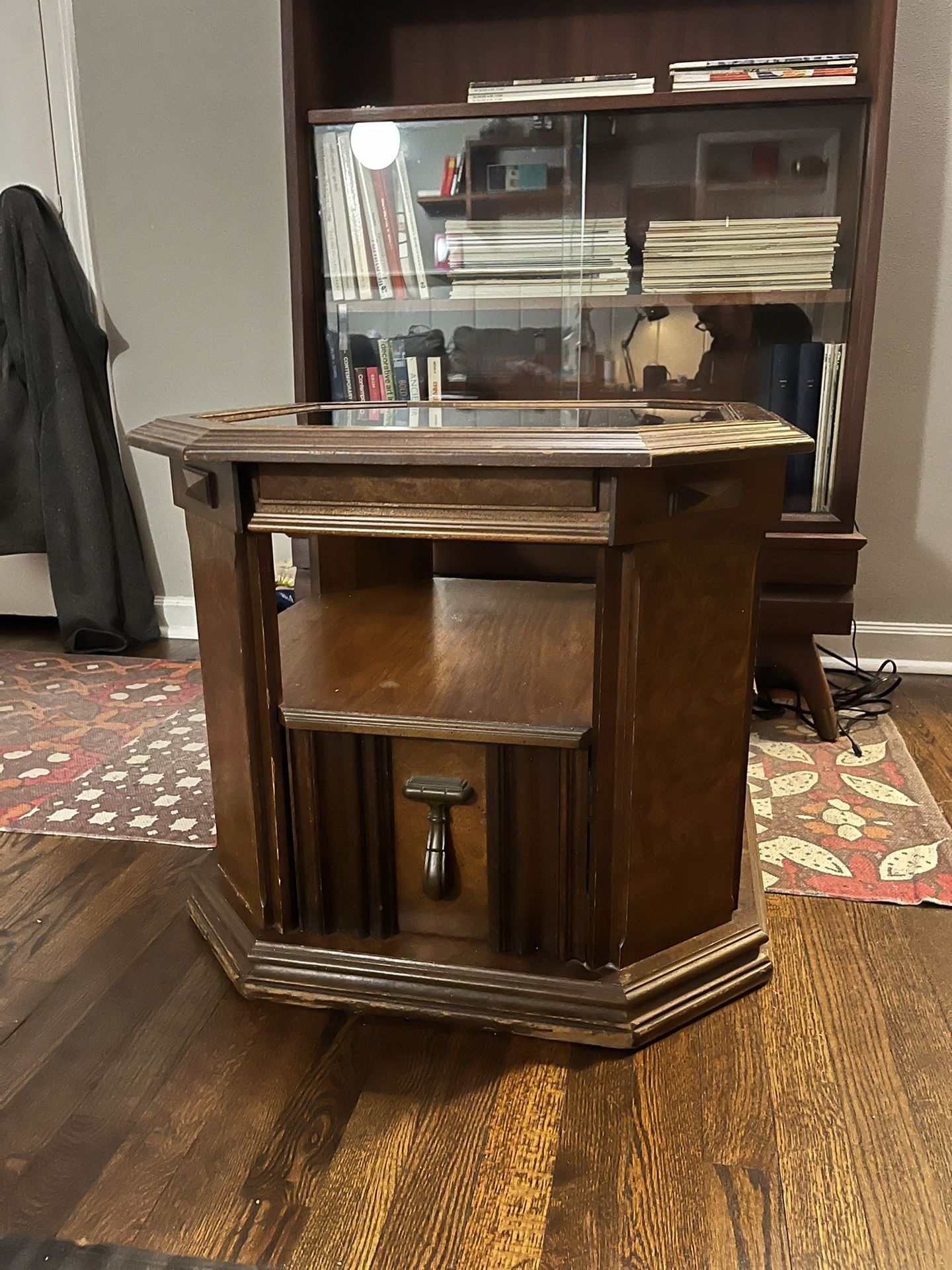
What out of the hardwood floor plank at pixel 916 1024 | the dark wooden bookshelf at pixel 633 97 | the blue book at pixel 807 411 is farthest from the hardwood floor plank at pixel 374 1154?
the blue book at pixel 807 411

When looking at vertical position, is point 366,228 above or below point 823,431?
above

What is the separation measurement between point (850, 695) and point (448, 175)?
1446 mm

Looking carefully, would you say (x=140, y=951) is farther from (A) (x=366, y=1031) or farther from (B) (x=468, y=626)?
(B) (x=468, y=626)

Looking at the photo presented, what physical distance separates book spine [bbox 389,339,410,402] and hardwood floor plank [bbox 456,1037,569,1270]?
56.9 inches

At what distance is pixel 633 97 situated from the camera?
1940 mm

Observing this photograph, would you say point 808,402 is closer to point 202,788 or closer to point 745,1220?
point 202,788

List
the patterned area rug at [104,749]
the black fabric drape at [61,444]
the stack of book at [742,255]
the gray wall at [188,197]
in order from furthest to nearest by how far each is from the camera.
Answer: the black fabric drape at [61,444] < the gray wall at [188,197] < the stack of book at [742,255] < the patterned area rug at [104,749]

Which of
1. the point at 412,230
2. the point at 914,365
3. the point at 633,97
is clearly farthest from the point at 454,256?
the point at 914,365

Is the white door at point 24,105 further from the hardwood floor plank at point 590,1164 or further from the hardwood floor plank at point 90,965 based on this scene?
the hardwood floor plank at point 590,1164

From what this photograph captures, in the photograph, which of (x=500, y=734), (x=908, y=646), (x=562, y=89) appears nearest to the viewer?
(x=500, y=734)

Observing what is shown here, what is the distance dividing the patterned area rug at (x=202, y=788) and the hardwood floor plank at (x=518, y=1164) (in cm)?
55

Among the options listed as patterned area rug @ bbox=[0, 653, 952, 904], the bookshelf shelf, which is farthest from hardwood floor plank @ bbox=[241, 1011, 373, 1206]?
the bookshelf shelf

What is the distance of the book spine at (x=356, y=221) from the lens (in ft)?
6.87

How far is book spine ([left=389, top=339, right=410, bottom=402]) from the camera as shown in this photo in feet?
7.19
